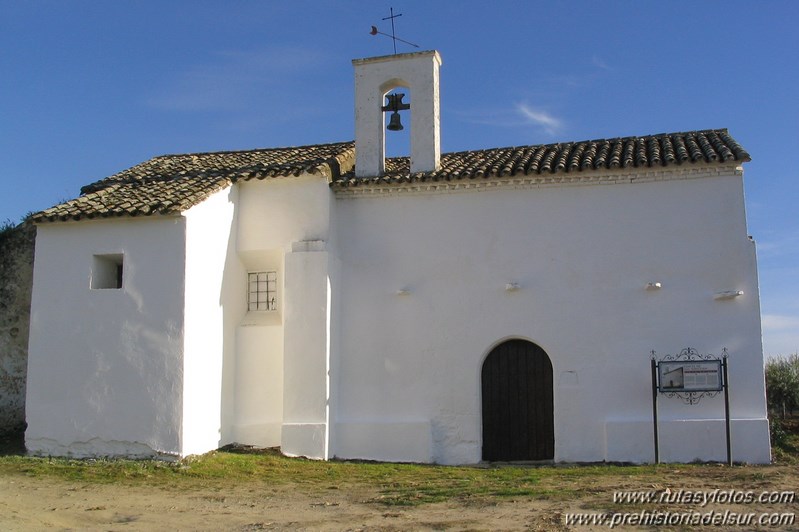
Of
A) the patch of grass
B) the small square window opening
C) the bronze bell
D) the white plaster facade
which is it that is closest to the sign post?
the white plaster facade

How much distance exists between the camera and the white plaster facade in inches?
480

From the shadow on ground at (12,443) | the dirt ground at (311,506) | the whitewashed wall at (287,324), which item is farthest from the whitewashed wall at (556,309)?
the shadow on ground at (12,443)

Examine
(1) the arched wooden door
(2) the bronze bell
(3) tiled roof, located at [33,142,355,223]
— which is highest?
(2) the bronze bell

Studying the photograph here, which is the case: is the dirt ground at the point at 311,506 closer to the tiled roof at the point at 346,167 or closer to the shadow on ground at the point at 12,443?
the shadow on ground at the point at 12,443

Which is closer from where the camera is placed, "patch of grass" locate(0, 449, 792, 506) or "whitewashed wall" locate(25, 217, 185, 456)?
"patch of grass" locate(0, 449, 792, 506)

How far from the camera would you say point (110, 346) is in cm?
1218

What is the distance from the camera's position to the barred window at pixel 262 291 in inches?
556

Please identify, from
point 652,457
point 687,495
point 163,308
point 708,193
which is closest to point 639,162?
point 708,193

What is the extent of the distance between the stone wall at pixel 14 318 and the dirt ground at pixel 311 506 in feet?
13.4

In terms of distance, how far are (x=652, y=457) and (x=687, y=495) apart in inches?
132

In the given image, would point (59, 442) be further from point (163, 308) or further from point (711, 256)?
point (711, 256)

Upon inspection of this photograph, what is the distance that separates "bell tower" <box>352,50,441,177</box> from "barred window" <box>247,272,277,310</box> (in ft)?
8.33

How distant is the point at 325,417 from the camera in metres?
13.0

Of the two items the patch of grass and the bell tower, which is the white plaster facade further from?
the patch of grass
